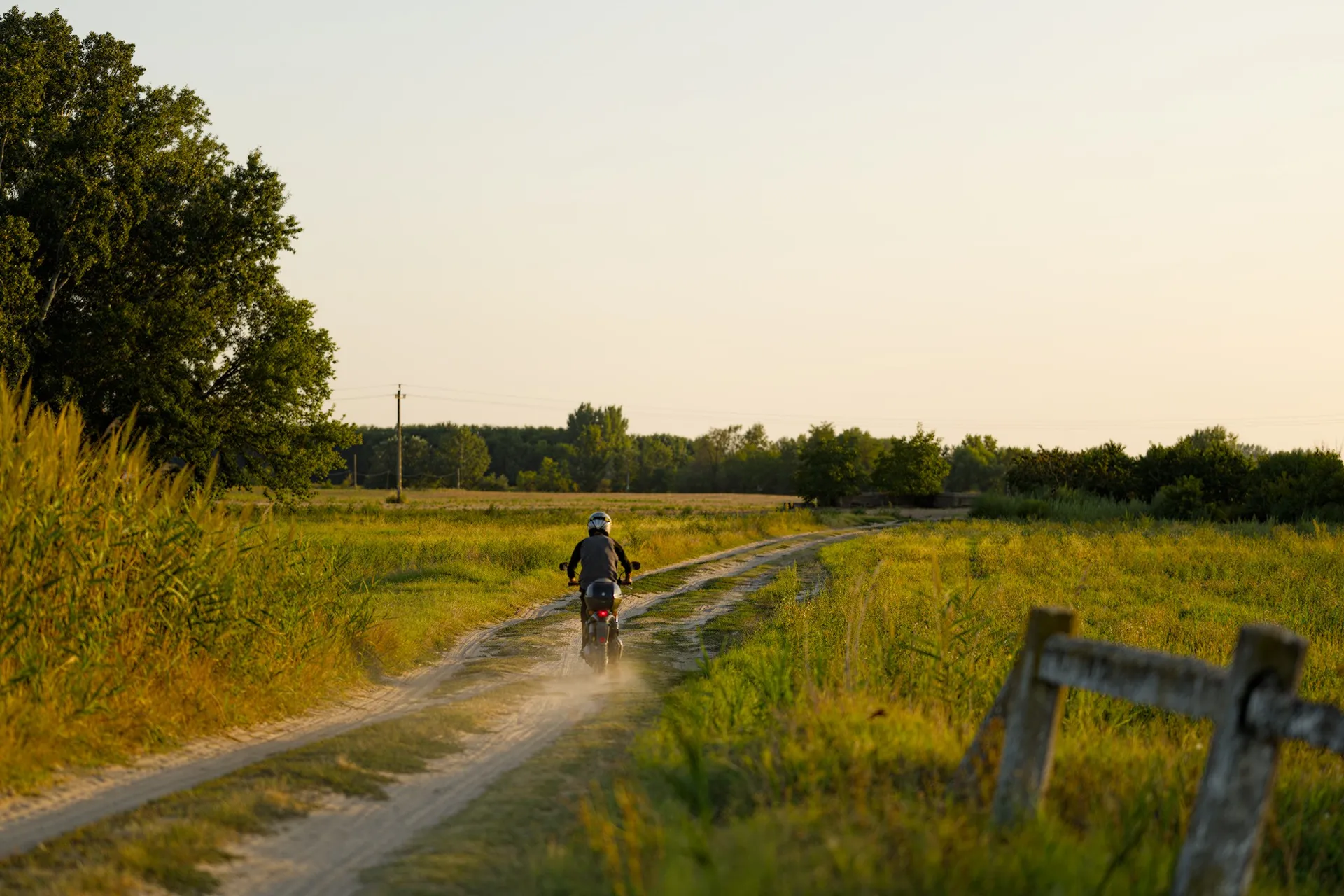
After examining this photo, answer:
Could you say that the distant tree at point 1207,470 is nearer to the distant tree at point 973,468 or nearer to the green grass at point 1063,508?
the green grass at point 1063,508

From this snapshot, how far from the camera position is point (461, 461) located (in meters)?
168

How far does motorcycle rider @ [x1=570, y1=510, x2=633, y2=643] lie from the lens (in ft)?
44.1

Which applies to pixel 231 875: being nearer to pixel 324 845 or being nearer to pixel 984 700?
pixel 324 845

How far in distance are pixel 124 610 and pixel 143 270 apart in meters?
23.4

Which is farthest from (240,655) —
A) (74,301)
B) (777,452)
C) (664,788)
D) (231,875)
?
(777,452)

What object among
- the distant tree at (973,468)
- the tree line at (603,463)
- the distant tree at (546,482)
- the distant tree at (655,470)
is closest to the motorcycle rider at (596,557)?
the tree line at (603,463)

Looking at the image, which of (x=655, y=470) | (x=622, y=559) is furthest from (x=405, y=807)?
(x=655, y=470)

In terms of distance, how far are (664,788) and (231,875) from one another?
2.63 m

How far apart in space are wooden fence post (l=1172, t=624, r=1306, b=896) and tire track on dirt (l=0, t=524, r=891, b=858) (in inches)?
244

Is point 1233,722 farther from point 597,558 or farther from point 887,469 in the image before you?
point 887,469

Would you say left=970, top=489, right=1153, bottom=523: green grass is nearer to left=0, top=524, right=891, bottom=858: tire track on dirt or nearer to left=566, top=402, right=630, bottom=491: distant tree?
left=0, top=524, right=891, bottom=858: tire track on dirt

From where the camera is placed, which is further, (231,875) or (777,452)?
(777,452)

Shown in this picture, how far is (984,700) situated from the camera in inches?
364

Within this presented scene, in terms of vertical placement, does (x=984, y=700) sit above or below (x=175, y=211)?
below
